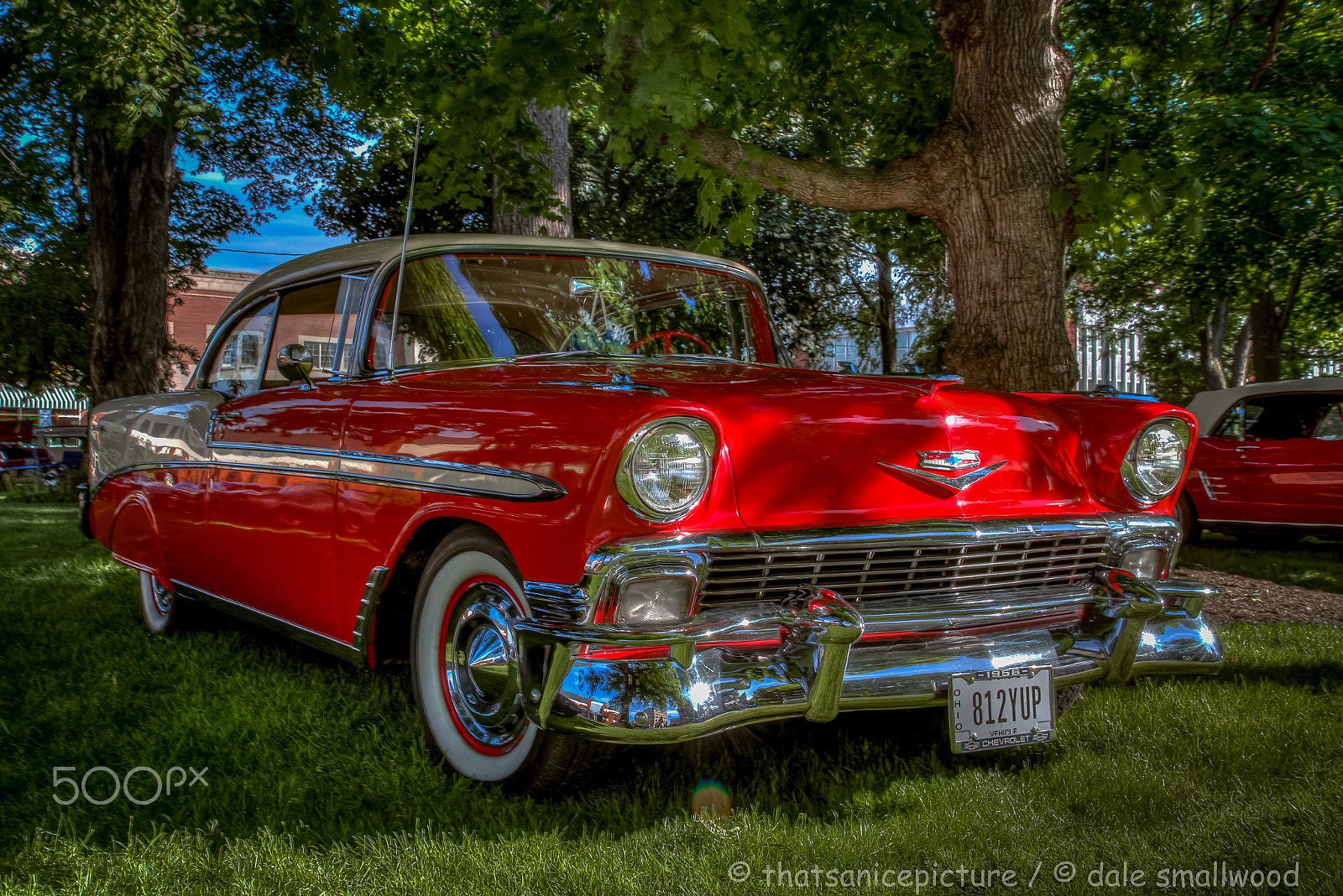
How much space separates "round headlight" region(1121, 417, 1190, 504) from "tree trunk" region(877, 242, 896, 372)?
1411cm

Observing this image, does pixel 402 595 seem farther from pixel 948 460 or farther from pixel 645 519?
pixel 948 460

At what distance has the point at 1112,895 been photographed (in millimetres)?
2195

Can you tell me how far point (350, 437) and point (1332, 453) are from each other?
7.88 m

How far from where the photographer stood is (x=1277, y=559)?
26.5 feet

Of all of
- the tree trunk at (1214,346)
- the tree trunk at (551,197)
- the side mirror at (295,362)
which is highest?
the tree trunk at (551,197)

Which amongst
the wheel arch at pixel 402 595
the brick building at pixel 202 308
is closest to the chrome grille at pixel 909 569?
the wheel arch at pixel 402 595

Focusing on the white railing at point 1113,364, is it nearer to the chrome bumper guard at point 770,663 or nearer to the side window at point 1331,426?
the side window at point 1331,426

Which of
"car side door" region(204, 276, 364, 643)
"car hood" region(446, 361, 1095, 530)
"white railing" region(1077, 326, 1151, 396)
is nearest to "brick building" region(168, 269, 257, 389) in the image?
"white railing" region(1077, 326, 1151, 396)

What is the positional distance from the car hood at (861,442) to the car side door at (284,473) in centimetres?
78

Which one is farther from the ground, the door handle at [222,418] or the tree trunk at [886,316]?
the tree trunk at [886,316]

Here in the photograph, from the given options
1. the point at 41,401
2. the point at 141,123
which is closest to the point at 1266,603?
the point at 141,123

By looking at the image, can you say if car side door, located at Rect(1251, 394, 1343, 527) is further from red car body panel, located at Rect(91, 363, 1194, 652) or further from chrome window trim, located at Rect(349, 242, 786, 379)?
chrome window trim, located at Rect(349, 242, 786, 379)

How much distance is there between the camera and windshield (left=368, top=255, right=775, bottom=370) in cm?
332

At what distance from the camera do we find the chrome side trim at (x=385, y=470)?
8.09ft
